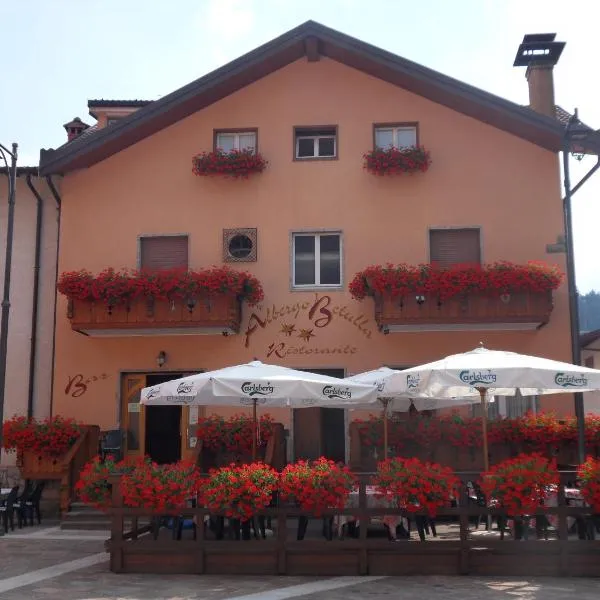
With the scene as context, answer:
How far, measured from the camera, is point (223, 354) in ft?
54.5

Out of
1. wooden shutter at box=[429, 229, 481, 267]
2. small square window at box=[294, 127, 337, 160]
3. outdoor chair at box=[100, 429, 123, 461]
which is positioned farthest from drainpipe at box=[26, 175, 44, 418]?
wooden shutter at box=[429, 229, 481, 267]

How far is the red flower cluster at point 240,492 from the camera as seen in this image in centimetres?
960

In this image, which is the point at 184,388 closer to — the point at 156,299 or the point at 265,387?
the point at 265,387

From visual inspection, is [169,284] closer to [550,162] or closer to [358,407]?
[358,407]

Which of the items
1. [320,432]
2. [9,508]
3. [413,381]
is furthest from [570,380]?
[9,508]

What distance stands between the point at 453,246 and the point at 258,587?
9728 mm

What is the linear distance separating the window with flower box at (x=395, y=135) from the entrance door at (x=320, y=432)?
5.05m

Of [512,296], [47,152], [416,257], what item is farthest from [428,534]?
[47,152]

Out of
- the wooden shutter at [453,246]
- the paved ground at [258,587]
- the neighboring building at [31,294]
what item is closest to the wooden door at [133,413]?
the neighboring building at [31,294]

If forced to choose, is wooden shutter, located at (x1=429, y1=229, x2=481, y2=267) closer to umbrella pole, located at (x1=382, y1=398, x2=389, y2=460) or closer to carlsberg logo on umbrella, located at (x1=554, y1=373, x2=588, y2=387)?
umbrella pole, located at (x1=382, y1=398, x2=389, y2=460)

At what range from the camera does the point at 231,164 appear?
1700 centimetres

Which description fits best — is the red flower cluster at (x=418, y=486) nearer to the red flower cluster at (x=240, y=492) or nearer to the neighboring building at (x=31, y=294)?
the red flower cluster at (x=240, y=492)

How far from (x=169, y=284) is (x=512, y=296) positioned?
21.8ft

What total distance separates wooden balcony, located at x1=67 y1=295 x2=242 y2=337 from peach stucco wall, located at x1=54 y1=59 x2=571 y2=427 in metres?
0.89
